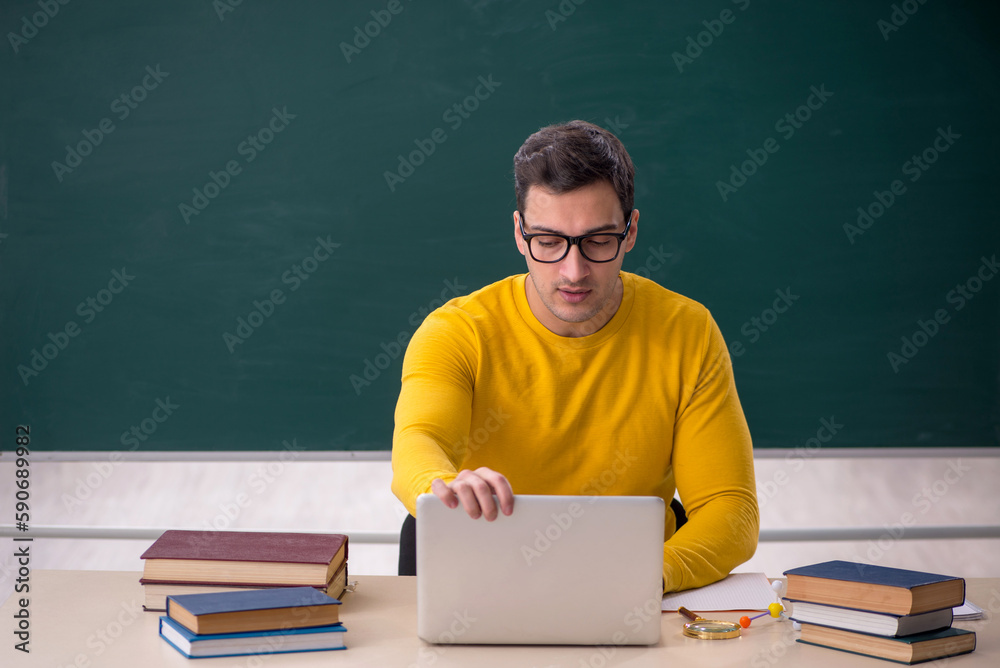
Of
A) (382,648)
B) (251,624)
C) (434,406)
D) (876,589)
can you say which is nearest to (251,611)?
(251,624)

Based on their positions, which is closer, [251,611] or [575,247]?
[251,611]

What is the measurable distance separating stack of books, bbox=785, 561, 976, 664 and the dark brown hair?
2.45 ft

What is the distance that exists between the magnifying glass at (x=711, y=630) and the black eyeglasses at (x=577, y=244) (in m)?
0.65

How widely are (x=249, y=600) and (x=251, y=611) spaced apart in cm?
3

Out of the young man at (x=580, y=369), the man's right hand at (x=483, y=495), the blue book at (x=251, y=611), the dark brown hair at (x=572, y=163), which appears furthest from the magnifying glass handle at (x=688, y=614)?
the dark brown hair at (x=572, y=163)

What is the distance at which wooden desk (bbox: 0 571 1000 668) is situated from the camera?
1010 mm

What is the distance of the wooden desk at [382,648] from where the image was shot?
1.01 m

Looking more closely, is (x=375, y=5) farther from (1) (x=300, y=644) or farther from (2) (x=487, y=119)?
(1) (x=300, y=644)

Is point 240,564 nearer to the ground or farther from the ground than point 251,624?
farther from the ground

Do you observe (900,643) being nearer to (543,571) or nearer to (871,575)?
(871,575)

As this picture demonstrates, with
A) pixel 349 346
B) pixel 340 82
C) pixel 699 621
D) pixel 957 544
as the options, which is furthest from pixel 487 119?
pixel 957 544

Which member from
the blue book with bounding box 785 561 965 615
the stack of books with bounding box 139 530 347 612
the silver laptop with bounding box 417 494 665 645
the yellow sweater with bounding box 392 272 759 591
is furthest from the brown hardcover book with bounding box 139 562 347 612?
the blue book with bounding box 785 561 965 615

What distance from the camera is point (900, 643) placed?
102 cm

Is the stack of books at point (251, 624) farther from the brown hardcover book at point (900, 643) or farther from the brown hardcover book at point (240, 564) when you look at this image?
the brown hardcover book at point (900, 643)
